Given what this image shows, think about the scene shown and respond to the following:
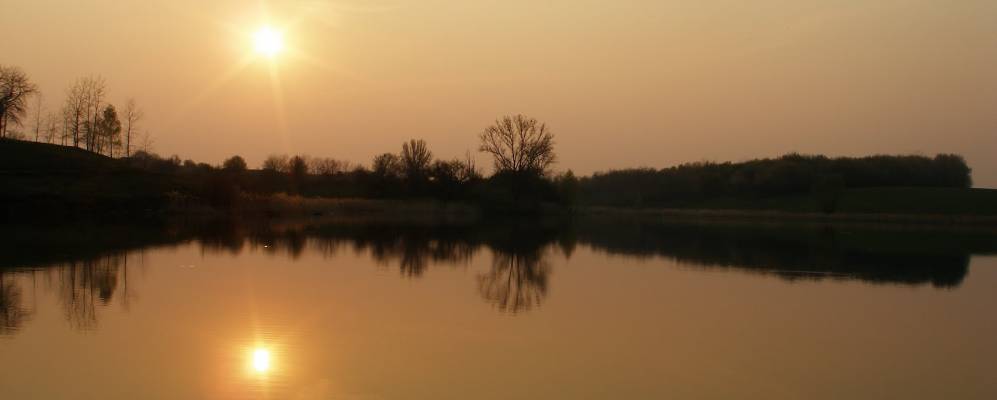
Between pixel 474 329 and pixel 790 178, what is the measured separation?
83951 millimetres

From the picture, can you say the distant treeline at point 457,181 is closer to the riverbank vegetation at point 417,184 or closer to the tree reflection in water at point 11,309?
the riverbank vegetation at point 417,184

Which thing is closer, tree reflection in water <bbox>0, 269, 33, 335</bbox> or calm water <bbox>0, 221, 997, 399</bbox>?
calm water <bbox>0, 221, 997, 399</bbox>

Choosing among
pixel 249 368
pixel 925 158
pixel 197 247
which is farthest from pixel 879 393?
pixel 925 158

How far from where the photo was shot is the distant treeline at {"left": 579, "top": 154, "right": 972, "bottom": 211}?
85.4m

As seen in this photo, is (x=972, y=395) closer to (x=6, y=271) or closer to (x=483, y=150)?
(x=6, y=271)

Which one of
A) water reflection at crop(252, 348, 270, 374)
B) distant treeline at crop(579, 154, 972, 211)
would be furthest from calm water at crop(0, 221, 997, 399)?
distant treeline at crop(579, 154, 972, 211)

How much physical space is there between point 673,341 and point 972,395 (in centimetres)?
303

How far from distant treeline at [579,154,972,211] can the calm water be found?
68.9m

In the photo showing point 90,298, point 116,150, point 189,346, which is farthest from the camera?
point 116,150

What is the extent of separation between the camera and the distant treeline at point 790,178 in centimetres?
8538

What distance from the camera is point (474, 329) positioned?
9203mm

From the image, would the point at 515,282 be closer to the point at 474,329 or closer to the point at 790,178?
the point at 474,329

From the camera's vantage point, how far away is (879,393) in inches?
266

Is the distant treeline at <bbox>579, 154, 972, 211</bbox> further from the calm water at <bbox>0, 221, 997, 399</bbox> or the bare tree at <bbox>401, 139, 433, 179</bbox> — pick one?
the calm water at <bbox>0, 221, 997, 399</bbox>
